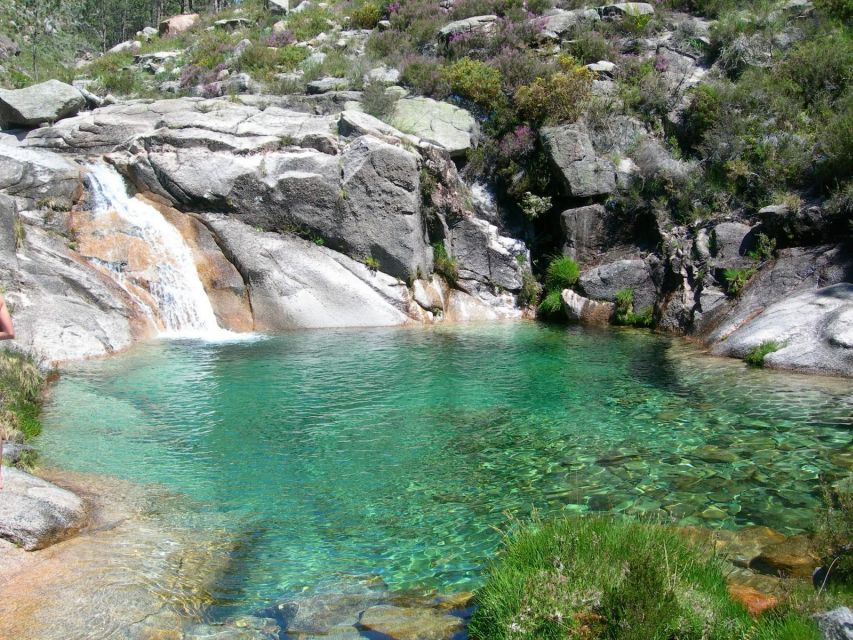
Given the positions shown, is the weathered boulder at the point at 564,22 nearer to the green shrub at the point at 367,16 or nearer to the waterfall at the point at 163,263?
the green shrub at the point at 367,16

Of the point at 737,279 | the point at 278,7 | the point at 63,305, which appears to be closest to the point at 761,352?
the point at 737,279

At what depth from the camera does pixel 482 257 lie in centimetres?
2228

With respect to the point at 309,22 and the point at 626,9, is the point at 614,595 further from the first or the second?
the point at 309,22

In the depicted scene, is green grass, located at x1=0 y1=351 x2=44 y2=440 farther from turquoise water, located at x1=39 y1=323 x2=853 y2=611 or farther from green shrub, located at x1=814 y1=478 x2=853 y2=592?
green shrub, located at x1=814 y1=478 x2=853 y2=592

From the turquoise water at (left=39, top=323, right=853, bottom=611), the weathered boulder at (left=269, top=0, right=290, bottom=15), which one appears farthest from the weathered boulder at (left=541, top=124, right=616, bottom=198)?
the weathered boulder at (left=269, top=0, right=290, bottom=15)

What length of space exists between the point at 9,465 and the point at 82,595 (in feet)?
10.8

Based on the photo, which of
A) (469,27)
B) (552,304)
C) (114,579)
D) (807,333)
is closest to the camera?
(114,579)

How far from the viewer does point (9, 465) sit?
25.2ft

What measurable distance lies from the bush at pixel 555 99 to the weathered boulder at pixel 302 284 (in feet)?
28.3

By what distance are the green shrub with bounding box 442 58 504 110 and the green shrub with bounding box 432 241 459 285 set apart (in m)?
6.68

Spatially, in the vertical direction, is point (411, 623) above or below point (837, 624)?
below

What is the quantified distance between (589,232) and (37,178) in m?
16.2

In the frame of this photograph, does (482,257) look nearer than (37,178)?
No

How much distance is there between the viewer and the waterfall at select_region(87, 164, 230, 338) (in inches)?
716
